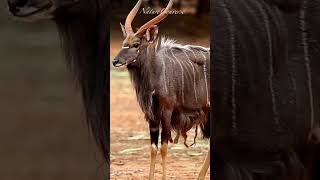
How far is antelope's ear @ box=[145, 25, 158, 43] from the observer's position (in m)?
6.26

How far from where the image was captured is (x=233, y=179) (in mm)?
5285

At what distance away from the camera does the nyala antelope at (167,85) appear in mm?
6535

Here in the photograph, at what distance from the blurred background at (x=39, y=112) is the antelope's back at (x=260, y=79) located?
0.91 meters

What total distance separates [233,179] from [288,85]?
704 mm

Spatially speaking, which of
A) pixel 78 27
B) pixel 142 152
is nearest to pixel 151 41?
pixel 78 27

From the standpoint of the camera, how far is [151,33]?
20.7 feet

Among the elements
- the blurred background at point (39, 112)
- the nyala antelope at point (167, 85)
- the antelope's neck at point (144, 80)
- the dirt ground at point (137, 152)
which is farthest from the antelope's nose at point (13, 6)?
the dirt ground at point (137, 152)

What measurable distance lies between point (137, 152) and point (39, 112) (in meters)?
3.77

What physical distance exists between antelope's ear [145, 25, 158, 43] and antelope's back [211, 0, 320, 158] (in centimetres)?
116

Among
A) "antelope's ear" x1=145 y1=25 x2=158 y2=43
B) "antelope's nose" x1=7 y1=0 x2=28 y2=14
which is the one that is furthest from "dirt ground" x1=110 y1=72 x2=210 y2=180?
"antelope's nose" x1=7 y1=0 x2=28 y2=14

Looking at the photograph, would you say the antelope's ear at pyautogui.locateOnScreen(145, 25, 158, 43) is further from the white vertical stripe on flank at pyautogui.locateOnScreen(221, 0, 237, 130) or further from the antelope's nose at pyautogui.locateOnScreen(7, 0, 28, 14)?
the antelope's nose at pyautogui.locateOnScreen(7, 0, 28, 14)

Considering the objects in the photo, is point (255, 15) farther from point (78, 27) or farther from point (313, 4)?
point (78, 27)

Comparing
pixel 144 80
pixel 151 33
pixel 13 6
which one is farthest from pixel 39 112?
pixel 144 80

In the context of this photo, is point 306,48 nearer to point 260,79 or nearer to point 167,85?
point 260,79
